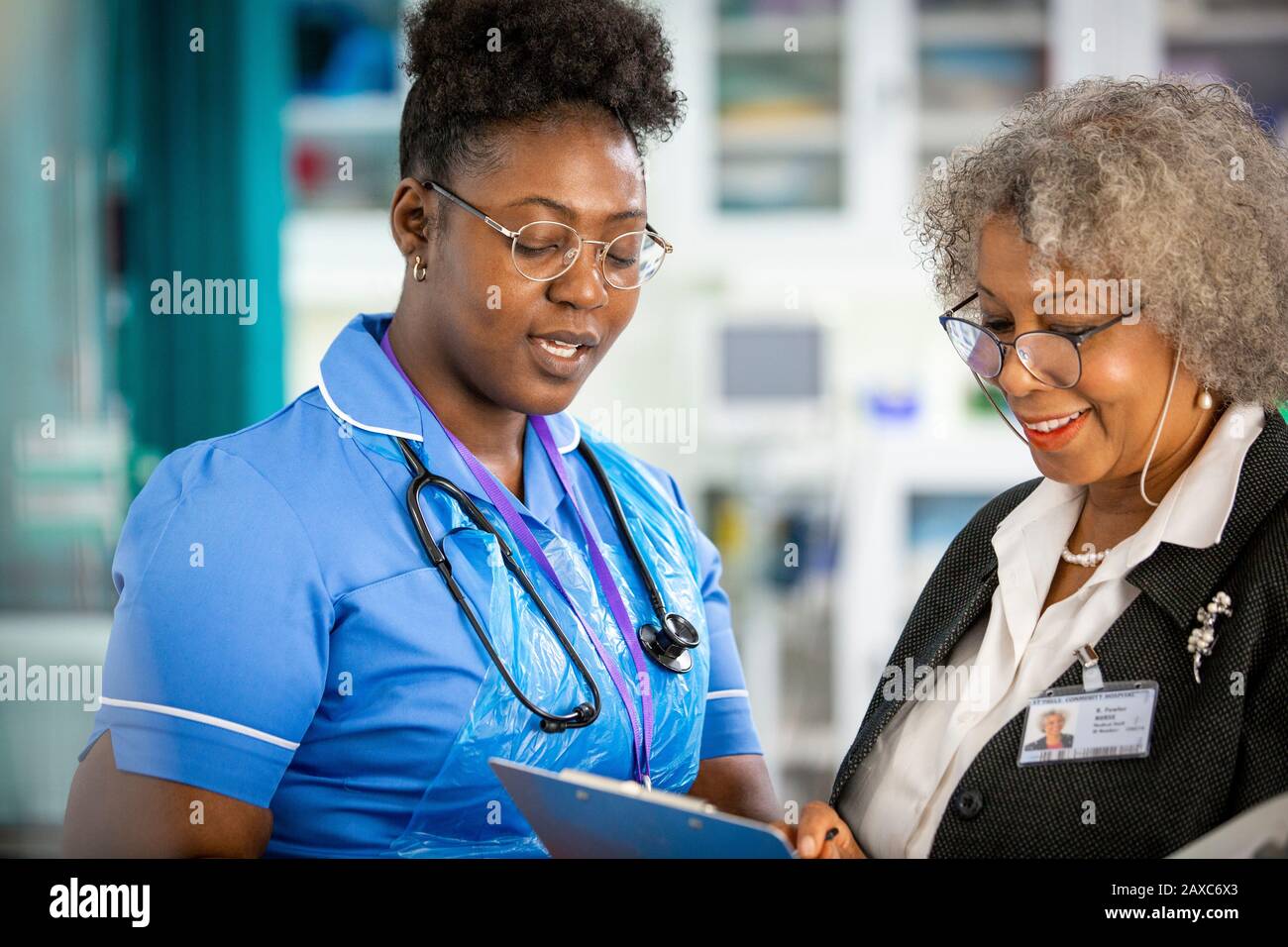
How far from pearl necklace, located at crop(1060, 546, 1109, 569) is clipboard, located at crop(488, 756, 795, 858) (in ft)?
1.68

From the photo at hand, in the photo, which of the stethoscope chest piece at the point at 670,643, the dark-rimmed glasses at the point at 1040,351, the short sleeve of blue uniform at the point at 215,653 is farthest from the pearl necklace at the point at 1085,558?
the short sleeve of blue uniform at the point at 215,653

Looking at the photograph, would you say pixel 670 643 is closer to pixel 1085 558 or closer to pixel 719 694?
pixel 719 694

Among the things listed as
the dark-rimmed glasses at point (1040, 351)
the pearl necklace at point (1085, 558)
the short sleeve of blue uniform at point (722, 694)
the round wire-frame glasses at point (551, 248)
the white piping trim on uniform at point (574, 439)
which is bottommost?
the short sleeve of blue uniform at point (722, 694)

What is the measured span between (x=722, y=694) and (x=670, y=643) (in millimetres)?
221

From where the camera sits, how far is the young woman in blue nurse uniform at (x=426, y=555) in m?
1.16

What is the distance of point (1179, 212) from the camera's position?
1.15 meters

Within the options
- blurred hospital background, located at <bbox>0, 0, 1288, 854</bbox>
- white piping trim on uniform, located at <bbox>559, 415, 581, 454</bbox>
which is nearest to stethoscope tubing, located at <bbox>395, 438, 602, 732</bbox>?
white piping trim on uniform, located at <bbox>559, 415, 581, 454</bbox>

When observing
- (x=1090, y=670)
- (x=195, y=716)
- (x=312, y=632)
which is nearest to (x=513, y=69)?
(x=312, y=632)

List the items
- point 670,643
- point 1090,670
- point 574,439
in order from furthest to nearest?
point 574,439 < point 670,643 < point 1090,670

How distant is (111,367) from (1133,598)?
2.18 meters

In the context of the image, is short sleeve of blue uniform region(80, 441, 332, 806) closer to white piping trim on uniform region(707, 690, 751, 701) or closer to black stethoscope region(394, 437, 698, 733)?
black stethoscope region(394, 437, 698, 733)

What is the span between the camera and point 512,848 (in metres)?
1.26

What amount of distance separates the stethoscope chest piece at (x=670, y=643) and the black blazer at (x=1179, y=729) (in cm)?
35

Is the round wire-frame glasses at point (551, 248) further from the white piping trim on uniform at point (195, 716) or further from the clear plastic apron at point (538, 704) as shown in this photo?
the white piping trim on uniform at point (195, 716)
